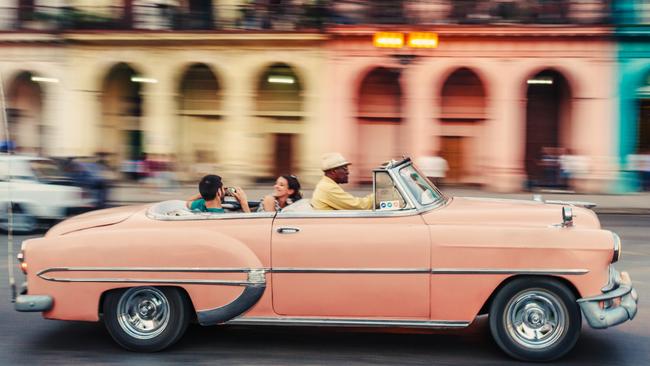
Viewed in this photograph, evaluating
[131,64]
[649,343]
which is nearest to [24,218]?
[649,343]

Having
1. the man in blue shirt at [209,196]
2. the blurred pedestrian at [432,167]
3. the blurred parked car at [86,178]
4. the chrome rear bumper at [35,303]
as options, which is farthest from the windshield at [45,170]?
the blurred pedestrian at [432,167]

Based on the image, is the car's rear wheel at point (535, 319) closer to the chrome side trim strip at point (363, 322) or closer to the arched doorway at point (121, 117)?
the chrome side trim strip at point (363, 322)

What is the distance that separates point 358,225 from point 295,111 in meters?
22.3

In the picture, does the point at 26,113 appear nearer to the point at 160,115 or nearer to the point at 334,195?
the point at 160,115

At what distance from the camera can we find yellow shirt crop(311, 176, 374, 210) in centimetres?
661

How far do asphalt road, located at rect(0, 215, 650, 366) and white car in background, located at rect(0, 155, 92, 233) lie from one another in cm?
761

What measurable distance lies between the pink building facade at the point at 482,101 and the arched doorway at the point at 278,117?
1802mm

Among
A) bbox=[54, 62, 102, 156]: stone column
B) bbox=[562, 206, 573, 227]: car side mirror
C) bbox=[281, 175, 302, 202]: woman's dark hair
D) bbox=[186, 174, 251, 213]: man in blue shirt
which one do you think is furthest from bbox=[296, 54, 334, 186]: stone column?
bbox=[562, 206, 573, 227]: car side mirror

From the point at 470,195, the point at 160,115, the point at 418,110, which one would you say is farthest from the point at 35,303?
the point at 160,115

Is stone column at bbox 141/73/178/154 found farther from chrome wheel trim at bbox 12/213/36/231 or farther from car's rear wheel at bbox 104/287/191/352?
car's rear wheel at bbox 104/287/191/352

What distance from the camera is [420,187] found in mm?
6609

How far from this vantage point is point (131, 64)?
28125mm

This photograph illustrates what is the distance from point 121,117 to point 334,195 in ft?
79.0

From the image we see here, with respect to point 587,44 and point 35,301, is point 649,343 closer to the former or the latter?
point 35,301
